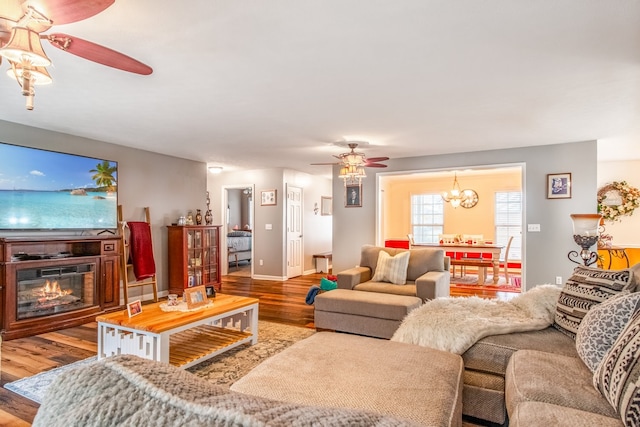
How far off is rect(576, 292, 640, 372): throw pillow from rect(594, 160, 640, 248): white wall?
6.52m

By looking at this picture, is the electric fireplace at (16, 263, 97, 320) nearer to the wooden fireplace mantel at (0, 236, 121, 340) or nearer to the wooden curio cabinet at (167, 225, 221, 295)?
the wooden fireplace mantel at (0, 236, 121, 340)

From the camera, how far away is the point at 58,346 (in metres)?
3.45

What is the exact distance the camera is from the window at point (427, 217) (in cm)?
960

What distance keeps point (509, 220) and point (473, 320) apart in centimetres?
731

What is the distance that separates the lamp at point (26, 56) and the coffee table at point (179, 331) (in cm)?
172

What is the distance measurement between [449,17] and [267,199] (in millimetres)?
5864

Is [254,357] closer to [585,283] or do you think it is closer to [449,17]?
[585,283]

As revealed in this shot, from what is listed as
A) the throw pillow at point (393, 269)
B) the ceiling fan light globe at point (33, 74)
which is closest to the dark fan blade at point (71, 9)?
the ceiling fan light globe at point (33, 74)

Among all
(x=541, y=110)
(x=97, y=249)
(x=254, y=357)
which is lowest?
(x=254, y=357)

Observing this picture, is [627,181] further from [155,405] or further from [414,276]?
[155,405]

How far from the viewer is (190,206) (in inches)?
251

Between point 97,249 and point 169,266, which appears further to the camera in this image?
point 169,266

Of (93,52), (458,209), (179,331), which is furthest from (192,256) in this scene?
(458,209)

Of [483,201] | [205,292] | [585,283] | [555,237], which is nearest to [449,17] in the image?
[585,283]
